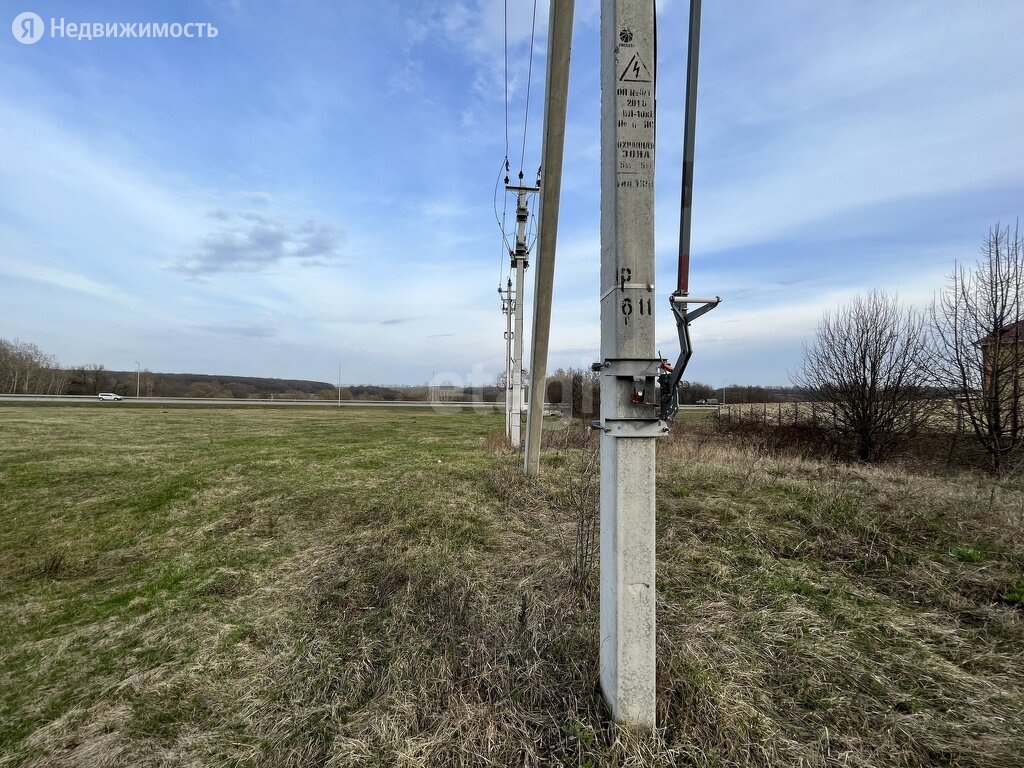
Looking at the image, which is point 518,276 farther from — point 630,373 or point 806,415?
point 806,415

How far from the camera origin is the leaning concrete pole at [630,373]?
1.94 metres

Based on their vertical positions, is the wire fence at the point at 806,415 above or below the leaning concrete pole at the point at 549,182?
below

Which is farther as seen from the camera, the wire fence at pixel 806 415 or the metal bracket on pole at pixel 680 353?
the wire fence at pixel 806 415

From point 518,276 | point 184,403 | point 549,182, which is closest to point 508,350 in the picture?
point 518,276

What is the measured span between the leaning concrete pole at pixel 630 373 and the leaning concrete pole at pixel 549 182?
9.61ft

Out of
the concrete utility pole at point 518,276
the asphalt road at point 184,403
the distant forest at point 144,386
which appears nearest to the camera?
the concrete utility pole at point 518,276

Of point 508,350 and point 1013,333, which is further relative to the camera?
point 508,350

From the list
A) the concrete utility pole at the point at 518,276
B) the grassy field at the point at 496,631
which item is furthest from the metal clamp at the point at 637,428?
the concrete utility pole at the point at 518,276

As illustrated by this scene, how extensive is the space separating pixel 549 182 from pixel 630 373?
404 cm

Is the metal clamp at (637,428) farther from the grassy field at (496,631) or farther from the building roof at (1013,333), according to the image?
the building roof at (1013,333)

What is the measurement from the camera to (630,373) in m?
1.97

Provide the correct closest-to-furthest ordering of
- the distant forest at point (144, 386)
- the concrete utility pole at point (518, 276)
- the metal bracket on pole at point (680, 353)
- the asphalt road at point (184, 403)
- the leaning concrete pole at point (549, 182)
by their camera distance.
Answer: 1. the metal bracket on pole at point (680, 353)
2. the leaning concrete pole at point (549, 182)
3. the concrete utility pole at point (518, 276)
4. the asphalt road at point (184, 403)
5. the distant forest at point (144, 386)

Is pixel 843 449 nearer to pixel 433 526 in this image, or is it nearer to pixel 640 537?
pixel 433 526

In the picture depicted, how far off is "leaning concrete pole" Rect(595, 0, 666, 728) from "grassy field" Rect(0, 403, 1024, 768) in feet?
1.21
